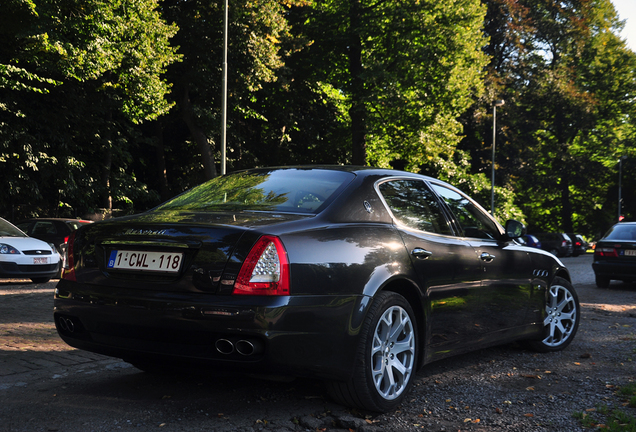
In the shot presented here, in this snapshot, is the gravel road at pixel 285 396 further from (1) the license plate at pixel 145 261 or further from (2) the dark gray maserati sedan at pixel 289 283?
(1) the license plate at pixel 145 261

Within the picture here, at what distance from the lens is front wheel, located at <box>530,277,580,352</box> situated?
20.8ft

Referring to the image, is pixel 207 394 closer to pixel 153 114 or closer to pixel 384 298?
pixel 384 298

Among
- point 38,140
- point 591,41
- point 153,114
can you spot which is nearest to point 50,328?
point 153,114

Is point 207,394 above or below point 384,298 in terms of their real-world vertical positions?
below

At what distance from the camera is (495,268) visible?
214 inches

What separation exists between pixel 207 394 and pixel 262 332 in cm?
112

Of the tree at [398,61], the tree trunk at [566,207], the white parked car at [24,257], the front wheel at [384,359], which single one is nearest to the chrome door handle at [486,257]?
the front wheel at [384,359]

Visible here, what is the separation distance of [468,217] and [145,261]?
2784 mm

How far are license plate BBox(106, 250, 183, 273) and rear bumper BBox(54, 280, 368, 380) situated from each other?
0.46 feet

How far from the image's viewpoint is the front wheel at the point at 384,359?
395 cm

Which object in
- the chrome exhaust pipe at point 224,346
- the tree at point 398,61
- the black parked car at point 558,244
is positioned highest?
the tree at point 398,61

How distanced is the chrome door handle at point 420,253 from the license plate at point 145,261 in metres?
1.58

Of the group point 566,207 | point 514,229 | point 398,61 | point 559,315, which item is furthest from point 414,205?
point 566,207

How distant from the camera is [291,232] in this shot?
3764mm
